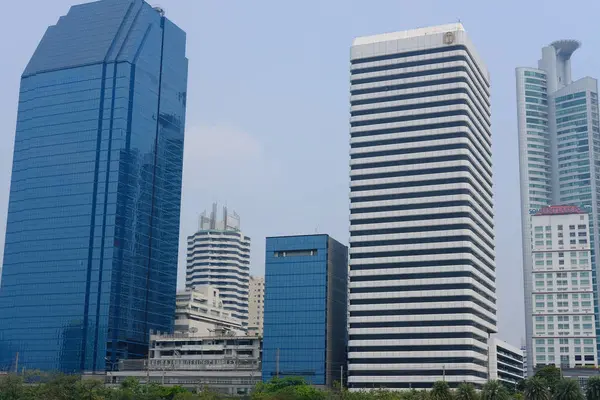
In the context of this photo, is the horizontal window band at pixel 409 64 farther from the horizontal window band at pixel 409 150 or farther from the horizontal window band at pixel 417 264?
the horizontal window band at pixel 417 264

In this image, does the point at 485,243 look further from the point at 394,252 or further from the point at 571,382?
the point at 571,382

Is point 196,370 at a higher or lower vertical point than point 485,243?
lower

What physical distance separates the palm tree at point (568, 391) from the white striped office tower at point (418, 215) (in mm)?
38034

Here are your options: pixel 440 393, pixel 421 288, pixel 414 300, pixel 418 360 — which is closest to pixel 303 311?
pixel 414 300

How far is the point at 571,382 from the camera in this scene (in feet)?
401

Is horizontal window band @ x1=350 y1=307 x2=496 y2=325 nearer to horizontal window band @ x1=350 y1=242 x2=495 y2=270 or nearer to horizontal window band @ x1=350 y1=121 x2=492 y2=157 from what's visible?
horizontal window band @ x1=350 y1=242 x2=495 y2=270

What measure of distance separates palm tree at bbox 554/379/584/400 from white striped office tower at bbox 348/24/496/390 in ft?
125

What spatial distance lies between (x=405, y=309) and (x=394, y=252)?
12098mm

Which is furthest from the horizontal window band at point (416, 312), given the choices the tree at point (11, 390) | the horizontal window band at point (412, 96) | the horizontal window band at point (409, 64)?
the tree at point (11, 390)

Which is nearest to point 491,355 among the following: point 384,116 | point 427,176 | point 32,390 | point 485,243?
point 485,243

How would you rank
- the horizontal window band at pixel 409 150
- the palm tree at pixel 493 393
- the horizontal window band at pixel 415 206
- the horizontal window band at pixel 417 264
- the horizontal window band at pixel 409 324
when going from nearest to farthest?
the palm tree at pixel 493 393
the horizontal window band at pixel 409 324
the horizontal window band at pixel 417 264
the horizontal window band at pixel 415 206
the horizontal window band at pixel 409 150

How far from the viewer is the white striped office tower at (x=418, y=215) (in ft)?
551

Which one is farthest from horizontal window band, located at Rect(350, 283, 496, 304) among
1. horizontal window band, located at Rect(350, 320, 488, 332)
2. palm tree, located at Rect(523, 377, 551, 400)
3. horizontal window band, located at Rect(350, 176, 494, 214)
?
palm tree, located at Rect(523, 377, 551, 400)

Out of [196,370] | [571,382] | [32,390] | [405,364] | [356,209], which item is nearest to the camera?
[571,382]
